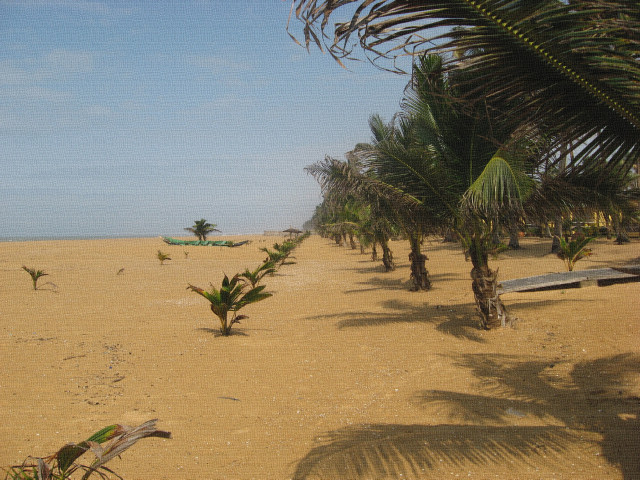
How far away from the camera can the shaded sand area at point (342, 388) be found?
9.54 feet

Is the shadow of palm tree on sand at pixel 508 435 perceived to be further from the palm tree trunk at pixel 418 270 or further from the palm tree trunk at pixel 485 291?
the palm tree trunk at pixel 418 270

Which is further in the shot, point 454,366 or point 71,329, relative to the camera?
point 71,329

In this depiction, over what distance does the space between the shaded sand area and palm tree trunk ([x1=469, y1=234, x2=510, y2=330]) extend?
251 mm

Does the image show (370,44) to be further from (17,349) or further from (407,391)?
(17,349)

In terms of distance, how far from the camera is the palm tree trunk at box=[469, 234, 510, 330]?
636cm

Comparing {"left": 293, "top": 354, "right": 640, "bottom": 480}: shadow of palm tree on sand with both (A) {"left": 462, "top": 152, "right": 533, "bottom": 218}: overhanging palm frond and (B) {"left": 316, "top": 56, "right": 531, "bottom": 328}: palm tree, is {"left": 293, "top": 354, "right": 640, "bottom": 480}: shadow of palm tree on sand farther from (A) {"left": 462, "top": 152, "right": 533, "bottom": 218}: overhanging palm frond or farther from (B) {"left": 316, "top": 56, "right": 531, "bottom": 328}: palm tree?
(B) {"left": 316, "top": 56, "right": 531, "bottom": 328}: palm tree

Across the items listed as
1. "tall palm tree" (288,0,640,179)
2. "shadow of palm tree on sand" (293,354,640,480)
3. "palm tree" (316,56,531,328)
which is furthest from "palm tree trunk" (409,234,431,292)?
"tall palm tree" (288,0,640,179)

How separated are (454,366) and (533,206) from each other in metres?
2.57

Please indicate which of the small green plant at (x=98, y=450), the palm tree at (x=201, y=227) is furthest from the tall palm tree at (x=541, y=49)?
the palm tree at (x=201, y=227)

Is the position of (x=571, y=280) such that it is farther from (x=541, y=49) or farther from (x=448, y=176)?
(x=541, y=49)

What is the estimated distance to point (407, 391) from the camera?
425 centimetres

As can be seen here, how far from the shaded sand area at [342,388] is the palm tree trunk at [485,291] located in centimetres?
25

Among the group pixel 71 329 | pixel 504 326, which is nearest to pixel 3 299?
pixel 71 329

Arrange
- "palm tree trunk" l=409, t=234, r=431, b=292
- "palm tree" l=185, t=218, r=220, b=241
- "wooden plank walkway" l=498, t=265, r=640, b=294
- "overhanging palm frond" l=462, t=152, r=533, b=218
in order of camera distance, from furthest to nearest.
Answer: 1. "palm tree" l=185, t=218, r=220, b=241
2. "palm tree trunk" l=409, t=234, r=431, b=292
3. "wooden plank walkway" l=498, t=265, r=640, b=294
4. "overhanging palm frond" l=462, t=152, r=533, b=218
